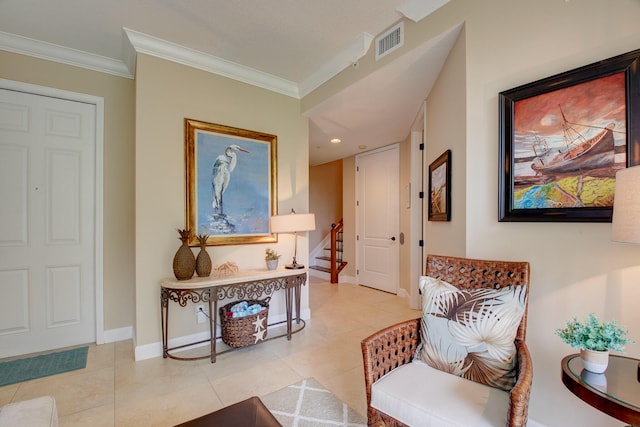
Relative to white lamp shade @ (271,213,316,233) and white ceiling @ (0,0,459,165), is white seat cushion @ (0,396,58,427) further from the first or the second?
white ceiling @ (0,0,459,165)

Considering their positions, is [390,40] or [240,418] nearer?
[240,418]

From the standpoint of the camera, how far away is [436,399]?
1212 mm

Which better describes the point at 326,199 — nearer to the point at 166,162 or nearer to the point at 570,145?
the point at 166,162

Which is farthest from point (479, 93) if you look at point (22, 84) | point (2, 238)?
point (2, 238)

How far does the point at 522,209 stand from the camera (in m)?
1.59

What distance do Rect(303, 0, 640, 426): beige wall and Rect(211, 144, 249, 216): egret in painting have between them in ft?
6.51

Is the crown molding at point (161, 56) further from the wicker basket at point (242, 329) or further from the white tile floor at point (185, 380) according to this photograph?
the white tile floor at point (185, 380)

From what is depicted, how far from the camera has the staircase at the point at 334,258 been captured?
5.63 meters

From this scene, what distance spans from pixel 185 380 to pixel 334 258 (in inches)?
146

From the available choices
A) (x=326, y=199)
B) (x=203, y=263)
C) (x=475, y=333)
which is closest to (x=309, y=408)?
(x=475, y=333)

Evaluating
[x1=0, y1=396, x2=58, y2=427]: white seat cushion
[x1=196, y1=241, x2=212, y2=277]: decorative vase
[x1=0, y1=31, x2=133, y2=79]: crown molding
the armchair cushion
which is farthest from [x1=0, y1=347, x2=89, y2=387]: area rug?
the armchair cushion

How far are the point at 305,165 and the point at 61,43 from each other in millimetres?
2487

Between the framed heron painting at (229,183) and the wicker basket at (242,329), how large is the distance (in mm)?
746

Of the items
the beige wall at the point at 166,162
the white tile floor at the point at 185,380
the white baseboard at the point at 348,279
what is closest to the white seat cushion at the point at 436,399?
the white tile floor at the point at 185,380
